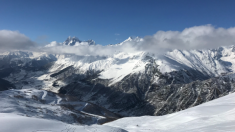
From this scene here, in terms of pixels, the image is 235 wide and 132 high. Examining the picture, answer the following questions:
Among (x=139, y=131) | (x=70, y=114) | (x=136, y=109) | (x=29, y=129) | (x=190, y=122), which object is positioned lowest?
(x=136, y=109)

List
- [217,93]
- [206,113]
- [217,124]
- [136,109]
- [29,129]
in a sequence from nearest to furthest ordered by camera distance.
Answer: [29,129], [217,124], [206,113], [217,93], [136,109]

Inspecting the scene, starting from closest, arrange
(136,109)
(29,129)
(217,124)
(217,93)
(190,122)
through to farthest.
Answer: (29,129)
(217,124)
(190,122)
(217,93)
(136,109)

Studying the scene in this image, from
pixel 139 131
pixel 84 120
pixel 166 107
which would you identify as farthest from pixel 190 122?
pixel 166 107

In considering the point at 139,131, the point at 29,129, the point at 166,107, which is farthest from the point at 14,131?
the point at 166,107

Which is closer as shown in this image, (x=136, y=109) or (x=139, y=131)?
(x=139, y=131)

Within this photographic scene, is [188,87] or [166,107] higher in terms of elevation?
[188,87]

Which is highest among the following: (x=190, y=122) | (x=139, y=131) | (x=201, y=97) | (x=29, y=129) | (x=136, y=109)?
(x=29, y=129)

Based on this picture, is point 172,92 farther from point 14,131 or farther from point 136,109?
point 14,131

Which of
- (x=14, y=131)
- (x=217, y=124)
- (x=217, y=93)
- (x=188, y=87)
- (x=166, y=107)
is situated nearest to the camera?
(x=14, y=131)

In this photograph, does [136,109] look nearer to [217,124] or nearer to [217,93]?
[217,93]
